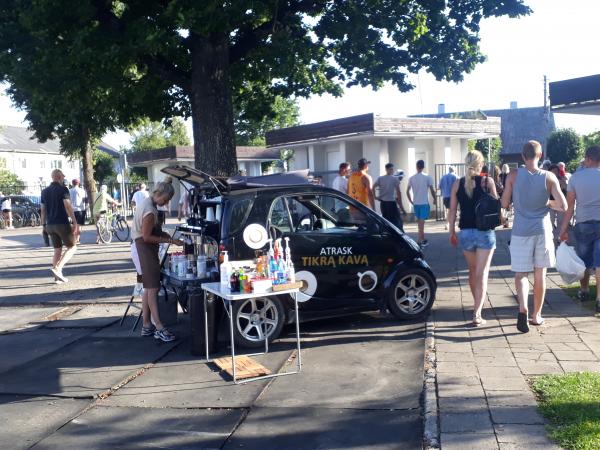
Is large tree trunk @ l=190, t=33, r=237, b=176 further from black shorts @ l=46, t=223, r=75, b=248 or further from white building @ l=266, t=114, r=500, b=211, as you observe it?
white building @ l=266, t=114, r=500, b=211

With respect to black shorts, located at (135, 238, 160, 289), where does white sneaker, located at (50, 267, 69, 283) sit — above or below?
below

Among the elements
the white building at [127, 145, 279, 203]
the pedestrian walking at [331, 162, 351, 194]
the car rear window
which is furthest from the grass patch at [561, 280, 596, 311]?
the white building at [127, 145, 279, 203]

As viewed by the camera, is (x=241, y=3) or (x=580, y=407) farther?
(x=241, y=3)

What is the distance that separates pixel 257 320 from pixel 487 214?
2.77 m

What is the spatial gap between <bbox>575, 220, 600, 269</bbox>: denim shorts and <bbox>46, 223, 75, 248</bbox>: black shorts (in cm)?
860

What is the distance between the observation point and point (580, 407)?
4746mm

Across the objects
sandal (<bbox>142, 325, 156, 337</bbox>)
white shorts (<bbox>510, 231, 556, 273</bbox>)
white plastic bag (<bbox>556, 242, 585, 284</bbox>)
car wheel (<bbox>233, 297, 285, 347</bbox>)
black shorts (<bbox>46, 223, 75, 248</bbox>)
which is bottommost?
sandal (<bbox>142, 325, 156, 337</bbox>)

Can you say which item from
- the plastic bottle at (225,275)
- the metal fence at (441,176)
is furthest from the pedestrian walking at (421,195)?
the plastic bottle at (225,275)

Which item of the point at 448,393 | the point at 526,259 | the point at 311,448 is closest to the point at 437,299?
the point at 526,259

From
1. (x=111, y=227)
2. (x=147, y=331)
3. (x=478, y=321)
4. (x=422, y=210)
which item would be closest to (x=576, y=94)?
(x=422, y=210)

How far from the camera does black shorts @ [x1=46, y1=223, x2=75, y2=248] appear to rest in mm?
12047

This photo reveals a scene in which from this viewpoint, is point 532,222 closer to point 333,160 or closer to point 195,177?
point 195,177

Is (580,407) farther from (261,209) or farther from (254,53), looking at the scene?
(254,53)

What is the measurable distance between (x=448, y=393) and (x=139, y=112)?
12.1m
